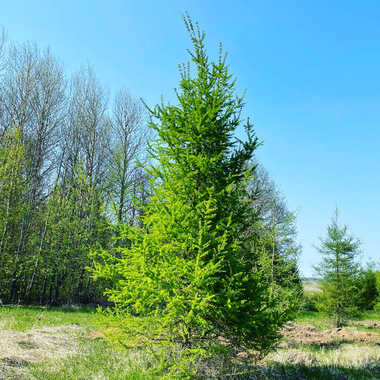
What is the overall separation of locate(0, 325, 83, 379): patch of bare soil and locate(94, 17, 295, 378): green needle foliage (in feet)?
4.91

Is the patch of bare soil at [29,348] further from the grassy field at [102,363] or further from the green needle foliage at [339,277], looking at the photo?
the green needle foliage at [339,277]

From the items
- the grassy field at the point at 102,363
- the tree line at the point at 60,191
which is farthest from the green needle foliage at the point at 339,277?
the grassy field at the point at 102,363

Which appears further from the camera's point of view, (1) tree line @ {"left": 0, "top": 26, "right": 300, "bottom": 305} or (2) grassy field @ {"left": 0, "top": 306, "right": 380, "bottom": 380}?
(1) tree line @ {"left": 0, "top": 26, "right": 300, "bottom": 305}

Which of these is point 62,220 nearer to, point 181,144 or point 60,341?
point 60,341

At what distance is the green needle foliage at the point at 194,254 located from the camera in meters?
4.55

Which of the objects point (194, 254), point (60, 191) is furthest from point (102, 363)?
point (60, 191)

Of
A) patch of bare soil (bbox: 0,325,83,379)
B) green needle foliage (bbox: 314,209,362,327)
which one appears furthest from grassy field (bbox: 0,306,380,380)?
green needle foliage (bbox: 314,209,362,327)

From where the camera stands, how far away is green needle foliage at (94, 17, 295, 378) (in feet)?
14.9

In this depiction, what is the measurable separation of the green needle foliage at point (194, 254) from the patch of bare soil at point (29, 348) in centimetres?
150

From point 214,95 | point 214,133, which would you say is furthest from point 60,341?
point 214,95

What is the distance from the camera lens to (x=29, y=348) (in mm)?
5938

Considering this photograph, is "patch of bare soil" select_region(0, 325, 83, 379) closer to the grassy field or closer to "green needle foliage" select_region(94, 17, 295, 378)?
the grassy field

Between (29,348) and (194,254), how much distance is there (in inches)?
152

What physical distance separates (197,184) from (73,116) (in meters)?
21.9
